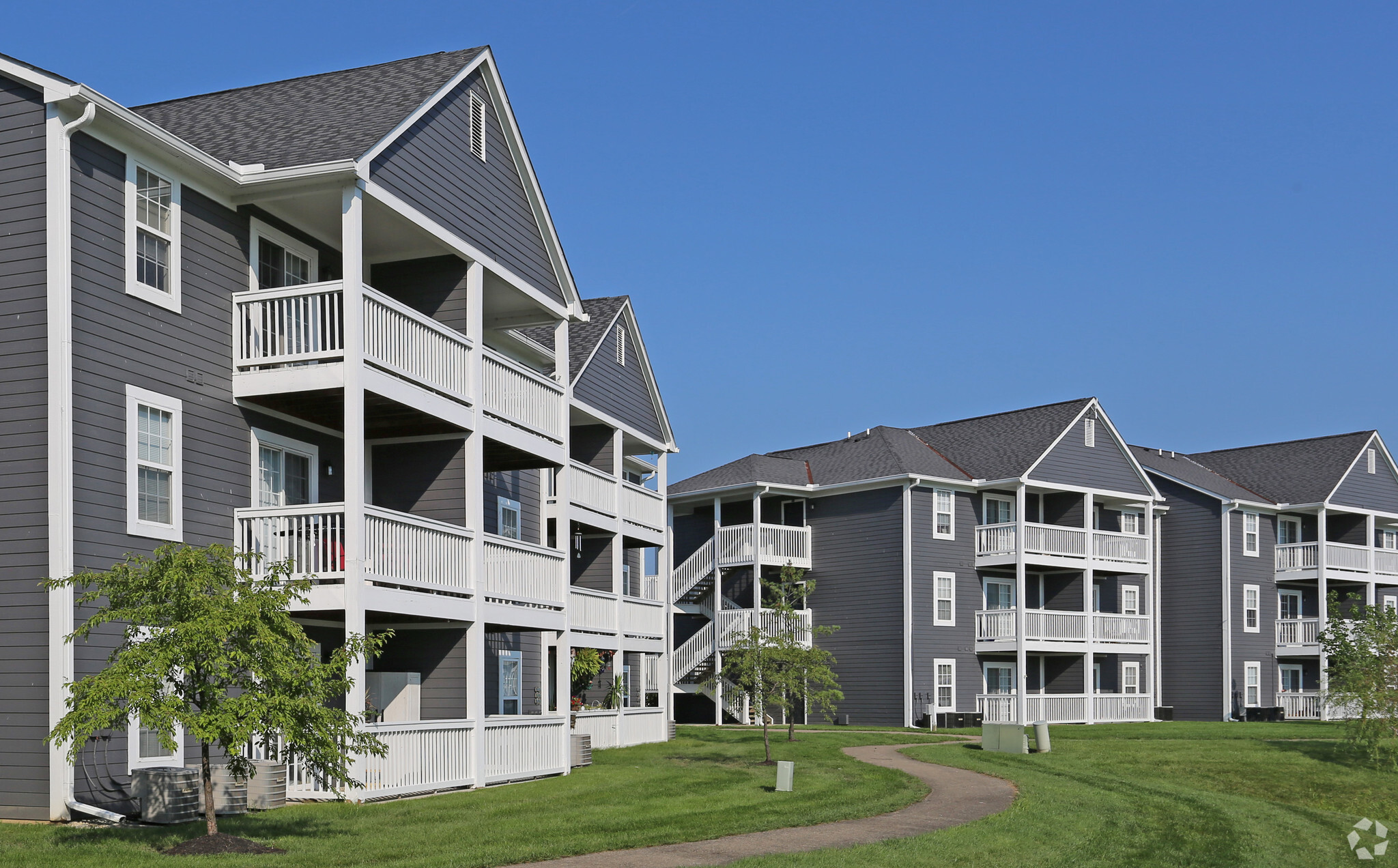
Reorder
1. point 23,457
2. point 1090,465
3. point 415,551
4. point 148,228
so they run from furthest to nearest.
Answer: point 1090,465
point 415,551
point 148,228
point 23,457

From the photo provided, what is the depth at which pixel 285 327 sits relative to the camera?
1969 centimetres

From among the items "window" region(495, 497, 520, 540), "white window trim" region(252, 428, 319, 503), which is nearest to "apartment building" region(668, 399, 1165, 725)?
"window" region(495, 497, 520, 540)

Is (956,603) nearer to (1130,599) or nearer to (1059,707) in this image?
(1059,707)

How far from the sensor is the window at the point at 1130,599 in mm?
50469

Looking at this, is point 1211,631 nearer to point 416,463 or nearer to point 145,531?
point 416,463

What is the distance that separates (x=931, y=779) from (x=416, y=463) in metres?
10.2

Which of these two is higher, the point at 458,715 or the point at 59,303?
the point at 59,303

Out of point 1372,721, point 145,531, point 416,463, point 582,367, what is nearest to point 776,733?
point 582,367

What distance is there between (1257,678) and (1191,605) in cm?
397

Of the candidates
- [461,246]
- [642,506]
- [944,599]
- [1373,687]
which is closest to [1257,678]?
[944,599]

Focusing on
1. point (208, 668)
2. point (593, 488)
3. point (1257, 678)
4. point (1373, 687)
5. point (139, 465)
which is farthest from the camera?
point (1257, 678)

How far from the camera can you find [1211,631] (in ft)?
166

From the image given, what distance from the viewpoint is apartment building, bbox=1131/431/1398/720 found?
5075cm

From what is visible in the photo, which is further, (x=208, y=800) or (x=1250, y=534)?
(x=1250, y=534)
